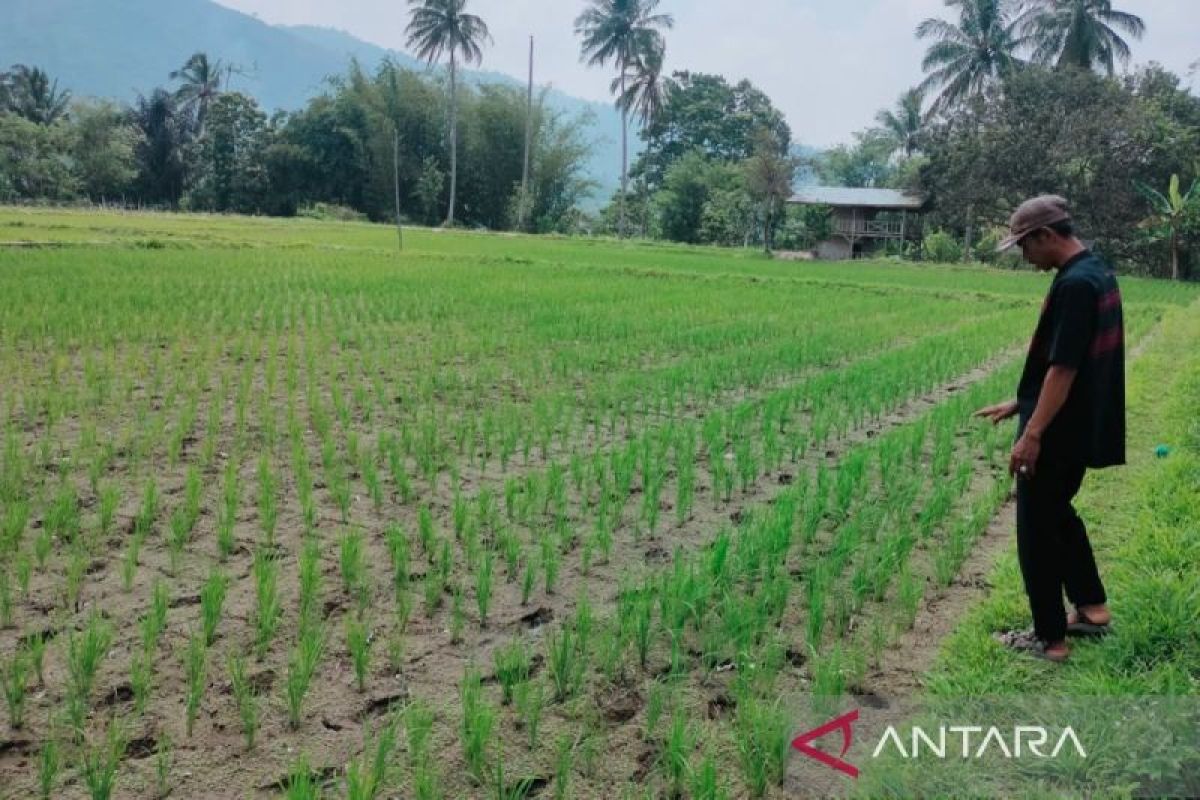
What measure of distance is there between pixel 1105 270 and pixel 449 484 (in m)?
3.13

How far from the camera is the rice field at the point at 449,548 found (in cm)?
244

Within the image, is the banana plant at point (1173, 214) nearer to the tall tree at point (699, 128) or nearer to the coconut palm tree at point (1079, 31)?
the coconut palm tree at point (1079, 31)

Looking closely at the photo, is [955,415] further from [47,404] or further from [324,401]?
[47,404]

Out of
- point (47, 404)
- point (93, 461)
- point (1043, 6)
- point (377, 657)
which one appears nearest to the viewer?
point (377, 657)

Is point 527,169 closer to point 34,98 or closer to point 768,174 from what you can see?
point 768,174

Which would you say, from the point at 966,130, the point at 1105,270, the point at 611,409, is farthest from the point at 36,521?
the point at 966,130

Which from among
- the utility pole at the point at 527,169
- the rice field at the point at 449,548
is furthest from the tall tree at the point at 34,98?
the rice field at the point at 449,548

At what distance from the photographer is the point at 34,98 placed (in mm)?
47625

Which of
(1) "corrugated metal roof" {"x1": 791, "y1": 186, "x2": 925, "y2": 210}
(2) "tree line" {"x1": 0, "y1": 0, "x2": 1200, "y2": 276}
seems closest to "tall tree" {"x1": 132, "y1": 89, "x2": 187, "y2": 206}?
(2) "tree line" {"x1": 0, "y1": 0, "x2": 1200, "y2": 276}

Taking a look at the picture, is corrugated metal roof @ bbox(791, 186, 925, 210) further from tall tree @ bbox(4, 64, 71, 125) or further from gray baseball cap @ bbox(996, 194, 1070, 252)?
tall tree @ bbox(4, 64, 71, 125)

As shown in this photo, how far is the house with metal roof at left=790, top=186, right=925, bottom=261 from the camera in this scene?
107 feet

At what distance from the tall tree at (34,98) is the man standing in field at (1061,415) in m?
52.2

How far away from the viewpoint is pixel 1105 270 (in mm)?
2729

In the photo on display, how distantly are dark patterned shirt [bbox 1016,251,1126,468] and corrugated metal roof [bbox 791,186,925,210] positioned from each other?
30.7m
